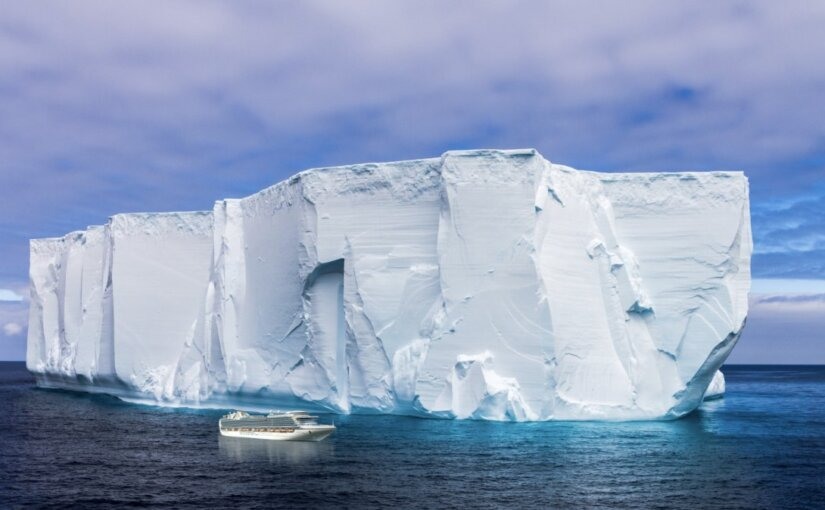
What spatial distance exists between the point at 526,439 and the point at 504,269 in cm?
388

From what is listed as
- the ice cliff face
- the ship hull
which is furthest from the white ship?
the ice cliff face

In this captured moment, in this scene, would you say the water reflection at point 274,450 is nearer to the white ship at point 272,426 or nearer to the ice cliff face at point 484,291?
the white ship at point 272,426

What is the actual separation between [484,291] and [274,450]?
5.77m

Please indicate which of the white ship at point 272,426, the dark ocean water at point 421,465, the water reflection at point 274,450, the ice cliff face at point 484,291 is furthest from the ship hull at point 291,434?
the ice cliff face at point 484,291

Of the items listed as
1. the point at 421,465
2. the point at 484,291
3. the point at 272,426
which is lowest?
the point at 421,465

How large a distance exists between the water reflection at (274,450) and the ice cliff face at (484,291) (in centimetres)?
294

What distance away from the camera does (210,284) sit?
79.1 feet

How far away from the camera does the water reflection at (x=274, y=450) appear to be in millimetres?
15539

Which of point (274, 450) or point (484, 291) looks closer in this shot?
point (274, 450)

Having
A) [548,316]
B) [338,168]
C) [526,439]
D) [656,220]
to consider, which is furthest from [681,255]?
[338,168]

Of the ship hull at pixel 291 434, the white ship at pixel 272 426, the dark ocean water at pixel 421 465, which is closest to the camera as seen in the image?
the dark ocean water at pixel 421 465

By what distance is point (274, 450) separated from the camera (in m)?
17.0

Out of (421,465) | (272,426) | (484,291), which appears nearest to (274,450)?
(272,426)

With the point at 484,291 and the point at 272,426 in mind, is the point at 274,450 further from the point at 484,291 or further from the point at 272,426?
the point at 484,291
